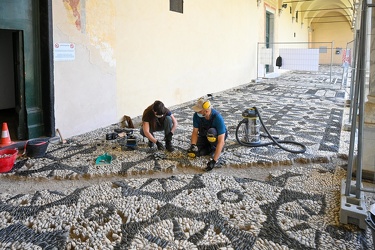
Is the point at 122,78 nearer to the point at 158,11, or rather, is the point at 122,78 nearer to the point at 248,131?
the point at 158,11

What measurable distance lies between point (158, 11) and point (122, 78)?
1544mm

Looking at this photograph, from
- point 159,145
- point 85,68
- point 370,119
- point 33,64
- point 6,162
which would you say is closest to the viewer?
point 370,119

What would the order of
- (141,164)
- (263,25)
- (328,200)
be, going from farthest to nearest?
(263,25), (141,164), (328,200)

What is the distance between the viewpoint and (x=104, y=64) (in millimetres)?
4867

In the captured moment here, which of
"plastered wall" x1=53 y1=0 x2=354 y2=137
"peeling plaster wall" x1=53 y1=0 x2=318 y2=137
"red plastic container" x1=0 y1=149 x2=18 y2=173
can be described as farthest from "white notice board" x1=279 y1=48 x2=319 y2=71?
"red plastic container" x1=0 y1=149 x2=18 y2=173

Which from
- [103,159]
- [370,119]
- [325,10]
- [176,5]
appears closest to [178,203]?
[103,159]

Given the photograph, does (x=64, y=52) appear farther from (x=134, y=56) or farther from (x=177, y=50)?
(x=177, y=50)

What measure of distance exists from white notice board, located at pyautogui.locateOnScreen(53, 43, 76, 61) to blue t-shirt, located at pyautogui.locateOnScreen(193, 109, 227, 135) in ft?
6.28

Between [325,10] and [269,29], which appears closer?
[269,29]

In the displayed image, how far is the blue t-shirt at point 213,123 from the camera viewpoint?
341 cm

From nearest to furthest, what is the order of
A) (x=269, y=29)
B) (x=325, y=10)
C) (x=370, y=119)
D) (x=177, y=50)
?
(x=370, y=119)
(x=177, y=50)
(x=269, y=29)
(x=325, y=10)

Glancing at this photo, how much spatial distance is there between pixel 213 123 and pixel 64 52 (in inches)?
84.4

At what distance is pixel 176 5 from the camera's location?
259 inches

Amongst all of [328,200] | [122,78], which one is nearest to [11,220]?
[328,200]
